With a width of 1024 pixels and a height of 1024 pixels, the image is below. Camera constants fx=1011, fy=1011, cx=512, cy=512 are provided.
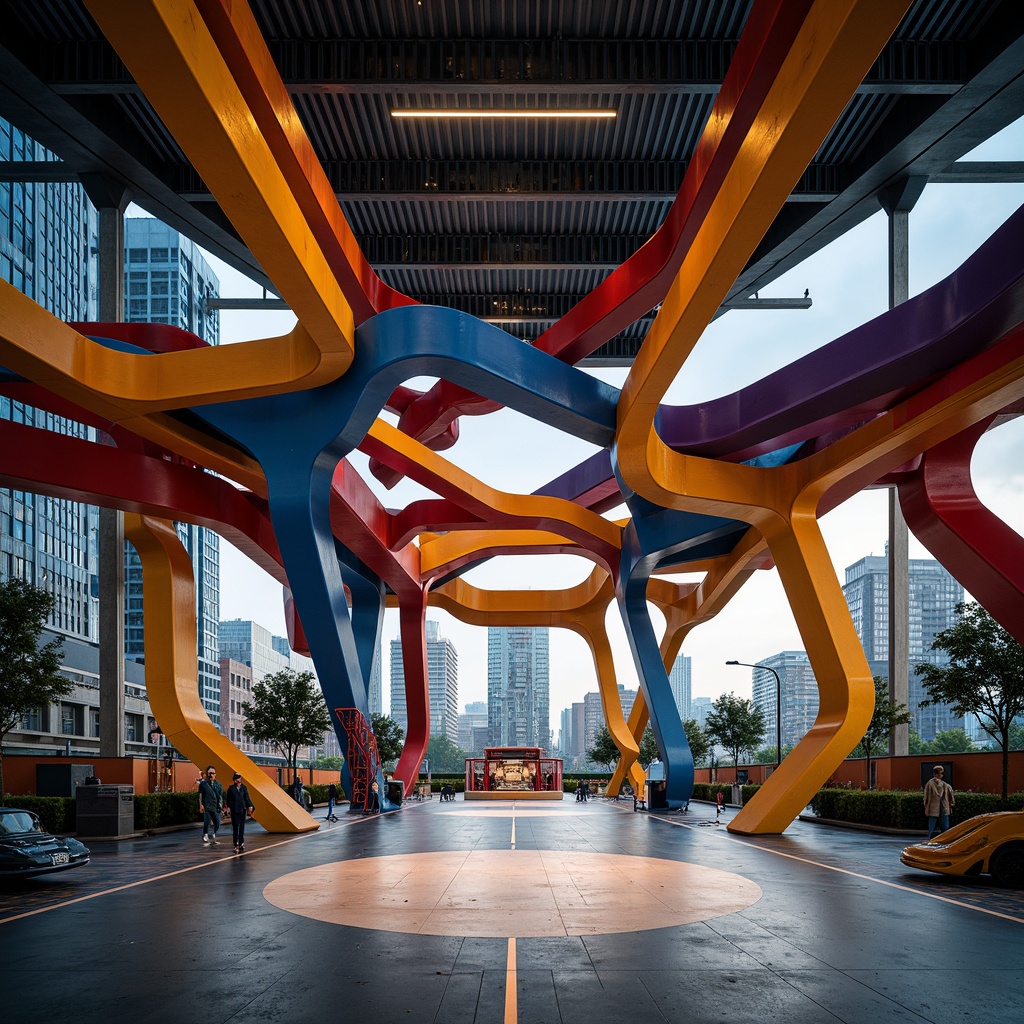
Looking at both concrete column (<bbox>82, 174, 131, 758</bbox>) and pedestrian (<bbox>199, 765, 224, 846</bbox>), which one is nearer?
pedestrian (<bbox>199, 765, 224, 846</bbox>)

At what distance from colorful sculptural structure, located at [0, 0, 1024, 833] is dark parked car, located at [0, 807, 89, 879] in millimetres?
7119

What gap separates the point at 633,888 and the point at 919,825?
1373cm

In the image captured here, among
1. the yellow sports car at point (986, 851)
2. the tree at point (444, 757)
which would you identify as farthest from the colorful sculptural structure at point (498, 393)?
the tree at point (444, 757)

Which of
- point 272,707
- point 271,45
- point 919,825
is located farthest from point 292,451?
point 272,707

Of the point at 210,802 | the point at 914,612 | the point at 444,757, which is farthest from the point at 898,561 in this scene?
the point at 444,757

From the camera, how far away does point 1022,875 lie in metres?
14.0

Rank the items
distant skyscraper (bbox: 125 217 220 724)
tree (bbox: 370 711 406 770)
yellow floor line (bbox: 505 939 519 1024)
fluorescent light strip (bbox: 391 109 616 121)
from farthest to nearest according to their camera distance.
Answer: distant skyscraper (bbox: 125 217 220 724)
tree (bbox: 370 711 406 770)
fluorescent light strip (bbox: 391 109 616 121)
yellow floor line (bbox: 505 939 519 1024)

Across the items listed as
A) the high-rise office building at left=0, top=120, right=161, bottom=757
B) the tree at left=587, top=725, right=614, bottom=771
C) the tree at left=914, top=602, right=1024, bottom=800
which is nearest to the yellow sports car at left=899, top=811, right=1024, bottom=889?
the tree at left=914, top=602, right=1024, bottom=800

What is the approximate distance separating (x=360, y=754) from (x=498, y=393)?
1344 centimetres

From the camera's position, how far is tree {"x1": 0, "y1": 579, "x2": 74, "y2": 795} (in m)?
23.2

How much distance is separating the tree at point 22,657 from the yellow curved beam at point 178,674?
2.29 m

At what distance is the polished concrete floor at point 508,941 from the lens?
7.35 metres

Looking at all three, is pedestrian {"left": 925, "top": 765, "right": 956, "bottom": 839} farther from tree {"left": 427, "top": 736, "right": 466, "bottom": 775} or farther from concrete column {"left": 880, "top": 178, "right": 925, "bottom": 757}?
tree {"left": 427, "top": 736, "right": 466, "bottom": 775}

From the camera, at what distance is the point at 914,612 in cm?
16638
